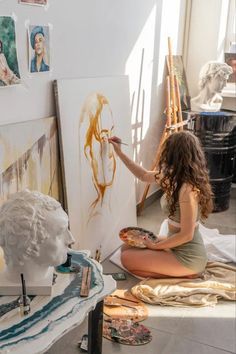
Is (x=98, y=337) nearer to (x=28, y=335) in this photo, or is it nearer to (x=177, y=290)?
(x=28, y=335)

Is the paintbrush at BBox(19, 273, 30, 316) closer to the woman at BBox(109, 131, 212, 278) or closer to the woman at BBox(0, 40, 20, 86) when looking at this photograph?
the woman at BBox(0, 40, 20, 86)

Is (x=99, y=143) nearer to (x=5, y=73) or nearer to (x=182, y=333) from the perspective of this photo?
(x=5, y=73)

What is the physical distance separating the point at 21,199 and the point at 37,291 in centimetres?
30

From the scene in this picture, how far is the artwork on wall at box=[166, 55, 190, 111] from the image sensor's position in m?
3.70

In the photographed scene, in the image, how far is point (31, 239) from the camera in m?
1.26

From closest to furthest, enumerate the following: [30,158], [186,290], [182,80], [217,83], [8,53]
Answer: [8,53], [30,158], [186,290], [217,83], [182,80]

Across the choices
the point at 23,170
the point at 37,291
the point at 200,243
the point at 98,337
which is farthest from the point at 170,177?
the point at 37,291

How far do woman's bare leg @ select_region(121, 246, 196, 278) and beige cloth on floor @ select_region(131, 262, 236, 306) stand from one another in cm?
4

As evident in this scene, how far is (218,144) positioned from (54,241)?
2.35 meters

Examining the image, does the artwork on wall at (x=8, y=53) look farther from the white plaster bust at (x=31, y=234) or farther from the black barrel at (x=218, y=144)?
the black barrel at (x=218, y=144)

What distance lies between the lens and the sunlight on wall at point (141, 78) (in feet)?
9.57

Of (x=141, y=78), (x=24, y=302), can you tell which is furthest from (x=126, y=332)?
(x=141, y=78)

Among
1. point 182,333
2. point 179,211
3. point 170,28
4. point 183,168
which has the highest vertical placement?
point 170,28

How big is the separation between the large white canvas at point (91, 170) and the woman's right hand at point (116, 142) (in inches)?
1.7
